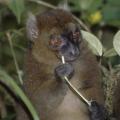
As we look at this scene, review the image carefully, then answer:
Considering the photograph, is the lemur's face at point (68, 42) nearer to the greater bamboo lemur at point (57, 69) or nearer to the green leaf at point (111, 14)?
the greater bamboo lemur at point (57, 69)

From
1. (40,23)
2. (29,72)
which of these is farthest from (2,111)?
(40,23)

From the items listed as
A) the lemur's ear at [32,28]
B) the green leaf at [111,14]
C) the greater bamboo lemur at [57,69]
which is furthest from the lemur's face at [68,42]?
the green leaf at [111,14]

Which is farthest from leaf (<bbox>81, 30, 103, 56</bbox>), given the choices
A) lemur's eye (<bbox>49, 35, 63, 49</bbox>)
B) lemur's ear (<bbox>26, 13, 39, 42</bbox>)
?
lemur's ear (<bbox>26, 13, 39, 42</bbox>)

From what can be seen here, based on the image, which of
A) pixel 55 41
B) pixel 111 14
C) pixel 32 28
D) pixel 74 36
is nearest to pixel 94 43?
pixel 74 36

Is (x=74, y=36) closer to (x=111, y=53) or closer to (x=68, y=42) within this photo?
(x=68, y=42)

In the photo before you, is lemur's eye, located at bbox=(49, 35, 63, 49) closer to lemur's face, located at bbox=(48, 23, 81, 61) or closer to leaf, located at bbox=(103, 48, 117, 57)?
lemur's face, located at bbox=(48, 23, 81, 61)

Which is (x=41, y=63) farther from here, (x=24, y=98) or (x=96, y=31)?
(x=96, y=31)
